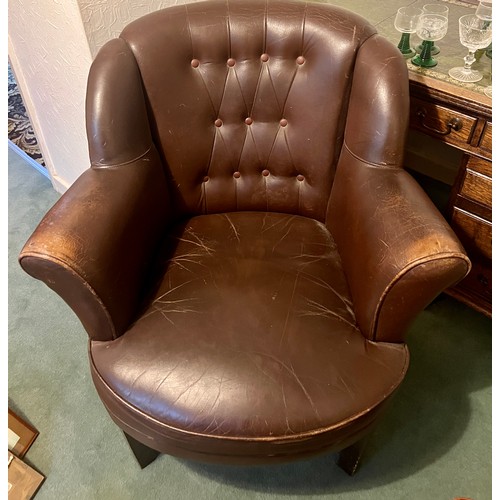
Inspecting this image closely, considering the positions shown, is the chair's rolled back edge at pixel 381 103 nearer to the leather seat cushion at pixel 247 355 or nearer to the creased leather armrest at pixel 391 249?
the creased leather armrest at pixel 391 249

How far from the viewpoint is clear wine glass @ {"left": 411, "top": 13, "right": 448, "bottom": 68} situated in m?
1.24

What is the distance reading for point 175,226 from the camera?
132 centimetres

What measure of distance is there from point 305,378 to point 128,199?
536 mm

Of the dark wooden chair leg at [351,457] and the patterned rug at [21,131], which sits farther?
the patterned rug at [21,131]

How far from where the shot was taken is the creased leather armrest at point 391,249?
0.89 m

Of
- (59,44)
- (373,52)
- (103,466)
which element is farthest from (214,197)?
(103,466)

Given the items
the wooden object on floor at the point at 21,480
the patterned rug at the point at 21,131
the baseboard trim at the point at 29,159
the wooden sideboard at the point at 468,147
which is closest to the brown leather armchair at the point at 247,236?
the wooden sideboard at the point at 468,147

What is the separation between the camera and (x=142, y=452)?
3.94ft

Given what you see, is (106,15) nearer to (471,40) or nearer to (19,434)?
(471,40)

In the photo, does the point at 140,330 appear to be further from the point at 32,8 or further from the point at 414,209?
the point at 32,8

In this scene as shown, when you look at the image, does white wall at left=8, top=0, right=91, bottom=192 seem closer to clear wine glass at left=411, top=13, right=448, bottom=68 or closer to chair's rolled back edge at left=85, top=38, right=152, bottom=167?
chair's rolled back edge at left=85, top=38, right=152, bottom=167

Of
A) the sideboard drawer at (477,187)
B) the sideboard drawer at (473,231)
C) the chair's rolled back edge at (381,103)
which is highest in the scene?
the chair's rolled back edge at (381,103)

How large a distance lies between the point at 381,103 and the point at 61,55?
3.17 ft

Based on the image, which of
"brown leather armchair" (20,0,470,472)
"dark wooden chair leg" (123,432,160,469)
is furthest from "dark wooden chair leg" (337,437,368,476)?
"dark wooden chair leg" (123,432,160,469)
